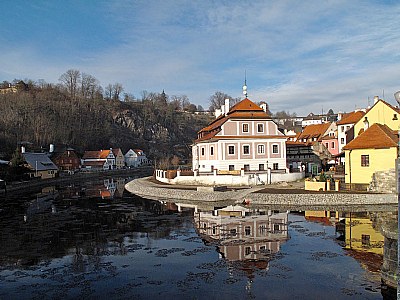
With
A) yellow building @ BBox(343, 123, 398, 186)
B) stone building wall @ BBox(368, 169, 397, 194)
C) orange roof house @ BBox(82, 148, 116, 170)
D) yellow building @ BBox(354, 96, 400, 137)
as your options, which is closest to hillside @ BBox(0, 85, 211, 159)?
orange roof house @ BBox(82, 148, 116, 170)

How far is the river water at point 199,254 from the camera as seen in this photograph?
11773 millimetres

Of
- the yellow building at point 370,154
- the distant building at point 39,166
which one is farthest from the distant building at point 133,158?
the yellow building at point 370,154

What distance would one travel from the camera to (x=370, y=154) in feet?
98.1

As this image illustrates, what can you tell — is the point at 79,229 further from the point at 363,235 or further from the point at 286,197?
the point at 363,235

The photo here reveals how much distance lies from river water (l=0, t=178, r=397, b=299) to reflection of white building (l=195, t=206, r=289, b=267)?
52mm

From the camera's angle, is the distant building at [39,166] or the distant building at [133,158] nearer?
the distant building at [39,166]

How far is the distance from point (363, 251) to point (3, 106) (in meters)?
95.6

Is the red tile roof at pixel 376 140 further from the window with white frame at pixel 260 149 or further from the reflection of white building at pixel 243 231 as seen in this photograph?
the reflection of white building at pixel 243 231

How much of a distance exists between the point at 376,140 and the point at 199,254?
69.5 ft

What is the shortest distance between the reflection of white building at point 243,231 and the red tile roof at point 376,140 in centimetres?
1066

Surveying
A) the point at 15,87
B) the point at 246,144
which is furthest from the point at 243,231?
the point at 15,87

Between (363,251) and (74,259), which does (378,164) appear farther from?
(74,259)

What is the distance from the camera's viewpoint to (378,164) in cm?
2928

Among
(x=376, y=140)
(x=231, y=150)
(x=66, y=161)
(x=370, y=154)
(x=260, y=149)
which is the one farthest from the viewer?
(x=66, y=161)
